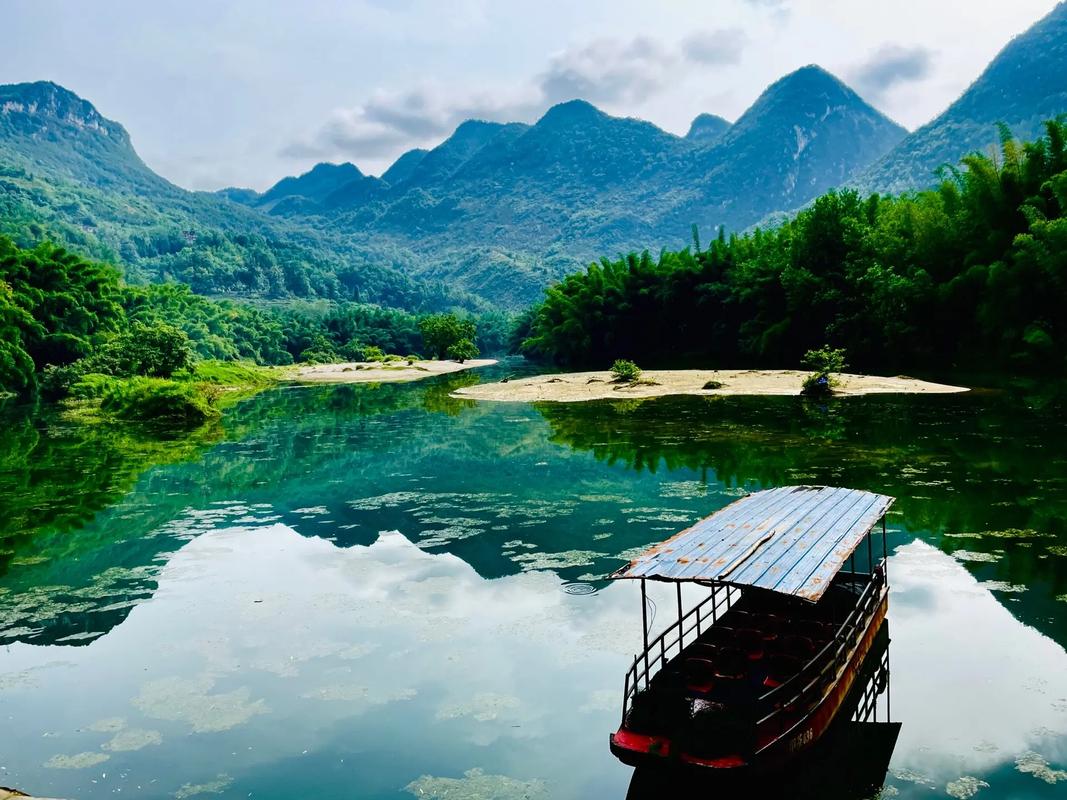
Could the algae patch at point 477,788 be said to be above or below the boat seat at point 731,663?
below

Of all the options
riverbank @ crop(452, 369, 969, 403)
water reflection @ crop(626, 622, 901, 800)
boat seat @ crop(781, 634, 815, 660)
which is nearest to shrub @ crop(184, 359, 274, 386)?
riverbank @ crop(452, 369, 969, 403)

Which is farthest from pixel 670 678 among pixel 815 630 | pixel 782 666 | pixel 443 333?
pixel 443 333

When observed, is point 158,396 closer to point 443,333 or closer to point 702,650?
point 702,650

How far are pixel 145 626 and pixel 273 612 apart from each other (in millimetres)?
2034

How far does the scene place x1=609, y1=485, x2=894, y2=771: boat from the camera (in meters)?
7.54

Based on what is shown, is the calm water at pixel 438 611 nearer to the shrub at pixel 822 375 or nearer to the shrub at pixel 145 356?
the shrub at pixel 822 375

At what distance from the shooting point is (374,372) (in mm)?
87312

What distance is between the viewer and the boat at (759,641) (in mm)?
7535

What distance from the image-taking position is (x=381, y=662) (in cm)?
1127

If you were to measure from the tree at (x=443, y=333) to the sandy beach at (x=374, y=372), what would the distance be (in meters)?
5.92

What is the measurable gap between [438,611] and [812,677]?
6655 millimetres

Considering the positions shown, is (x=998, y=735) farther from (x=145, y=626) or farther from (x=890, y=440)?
(x=890, y=440)

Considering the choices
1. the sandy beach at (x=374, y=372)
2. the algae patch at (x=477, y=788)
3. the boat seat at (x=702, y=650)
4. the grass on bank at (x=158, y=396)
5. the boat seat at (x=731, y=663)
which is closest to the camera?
the algae patch at (x=477, y=788)

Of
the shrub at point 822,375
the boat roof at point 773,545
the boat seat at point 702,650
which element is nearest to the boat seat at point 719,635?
the boat seat at point 702,650
